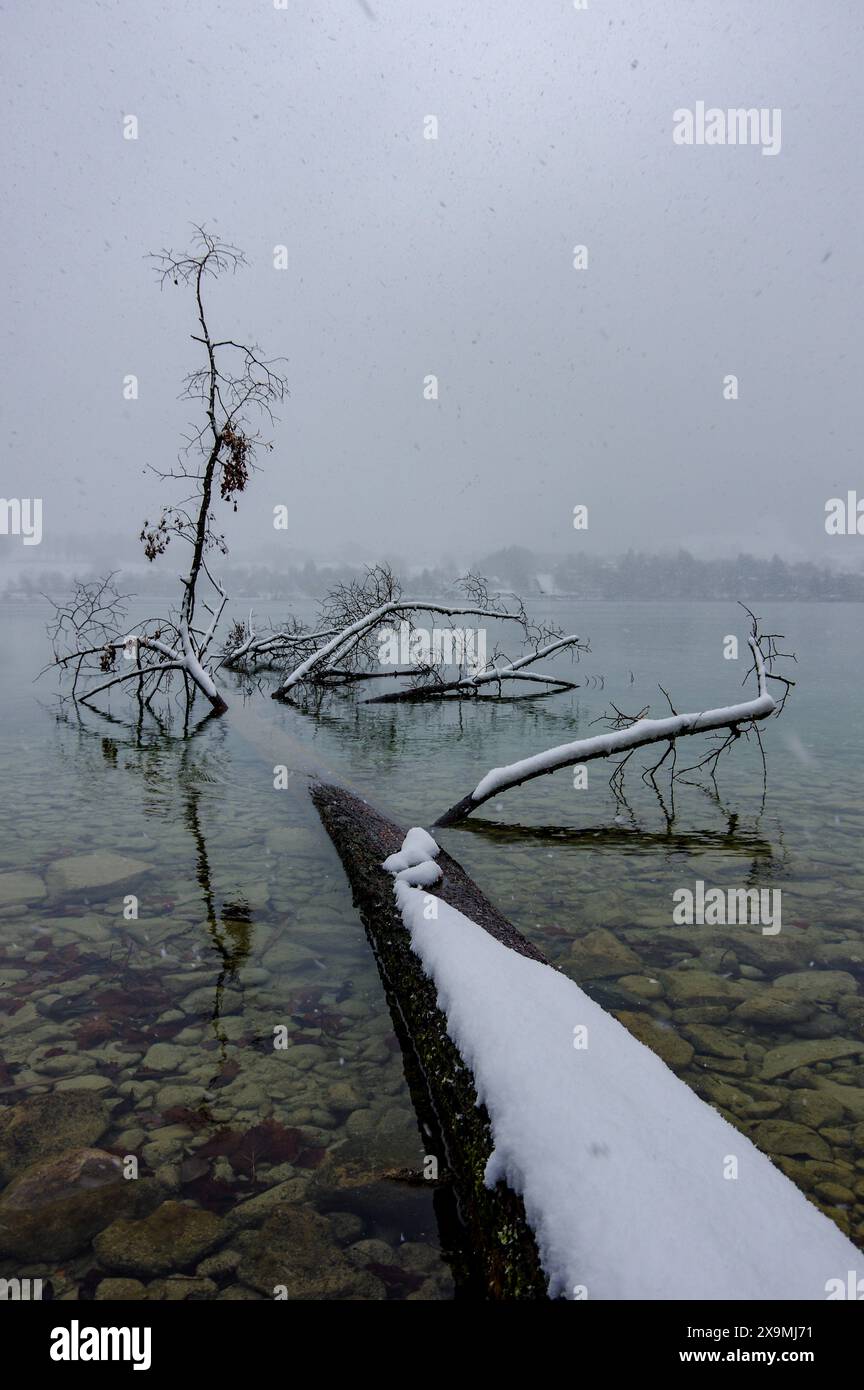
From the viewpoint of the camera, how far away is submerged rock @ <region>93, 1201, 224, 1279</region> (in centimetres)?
270

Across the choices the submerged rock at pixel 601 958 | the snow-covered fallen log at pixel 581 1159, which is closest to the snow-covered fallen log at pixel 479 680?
the submerged rock at pixel 601 958

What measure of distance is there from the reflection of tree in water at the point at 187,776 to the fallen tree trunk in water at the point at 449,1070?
3.36 ft


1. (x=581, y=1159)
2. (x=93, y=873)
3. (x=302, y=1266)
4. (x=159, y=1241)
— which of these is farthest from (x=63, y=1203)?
(x=93, y=873)

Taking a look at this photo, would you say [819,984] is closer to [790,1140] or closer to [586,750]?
[790,1140]

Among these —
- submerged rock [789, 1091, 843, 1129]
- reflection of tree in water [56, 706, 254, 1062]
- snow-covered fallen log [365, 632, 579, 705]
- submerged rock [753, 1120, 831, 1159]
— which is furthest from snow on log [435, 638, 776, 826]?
snow-covered fallen log [365, 632, 579, 705]

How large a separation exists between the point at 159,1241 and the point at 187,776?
9474 millimetres

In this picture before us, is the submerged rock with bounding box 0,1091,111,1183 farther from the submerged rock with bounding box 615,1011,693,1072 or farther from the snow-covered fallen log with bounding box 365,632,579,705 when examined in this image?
the snow-covered fallen log with bounding box 365,632,579,705

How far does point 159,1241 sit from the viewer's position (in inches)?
110

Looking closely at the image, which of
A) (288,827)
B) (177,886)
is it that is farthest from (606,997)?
(288,827)

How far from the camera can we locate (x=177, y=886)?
6.79 meters

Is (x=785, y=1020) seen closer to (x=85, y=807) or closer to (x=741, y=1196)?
(x=741, y=1196)

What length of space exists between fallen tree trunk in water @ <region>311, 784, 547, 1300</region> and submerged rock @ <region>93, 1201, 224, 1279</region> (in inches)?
39.4
